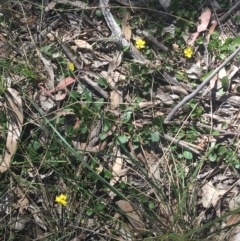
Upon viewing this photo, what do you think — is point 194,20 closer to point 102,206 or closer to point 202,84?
point 202,84

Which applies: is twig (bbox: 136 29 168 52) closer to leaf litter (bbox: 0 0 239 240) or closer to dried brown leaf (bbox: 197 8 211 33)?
leaf litter (bbox: 0 0 239 240)

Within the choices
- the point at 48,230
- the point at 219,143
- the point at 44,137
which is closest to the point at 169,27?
the point at 219,143

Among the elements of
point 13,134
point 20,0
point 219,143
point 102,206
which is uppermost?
point 20,0

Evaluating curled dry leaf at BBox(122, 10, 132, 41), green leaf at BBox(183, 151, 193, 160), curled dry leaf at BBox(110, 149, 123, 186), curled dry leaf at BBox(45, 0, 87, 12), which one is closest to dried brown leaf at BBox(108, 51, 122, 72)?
curled dry leaf at BBox(122, 10, 132, 41)

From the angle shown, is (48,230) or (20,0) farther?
(20,0)

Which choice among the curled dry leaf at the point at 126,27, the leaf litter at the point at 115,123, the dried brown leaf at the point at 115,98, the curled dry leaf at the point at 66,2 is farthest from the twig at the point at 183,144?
the curled dry leaf at the point at 66,2

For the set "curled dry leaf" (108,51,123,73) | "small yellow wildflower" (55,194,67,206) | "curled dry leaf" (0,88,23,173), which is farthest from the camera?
"curled dry leaf" (108,51,123,73)

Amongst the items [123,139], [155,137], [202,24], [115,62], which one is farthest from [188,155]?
[202,24]
